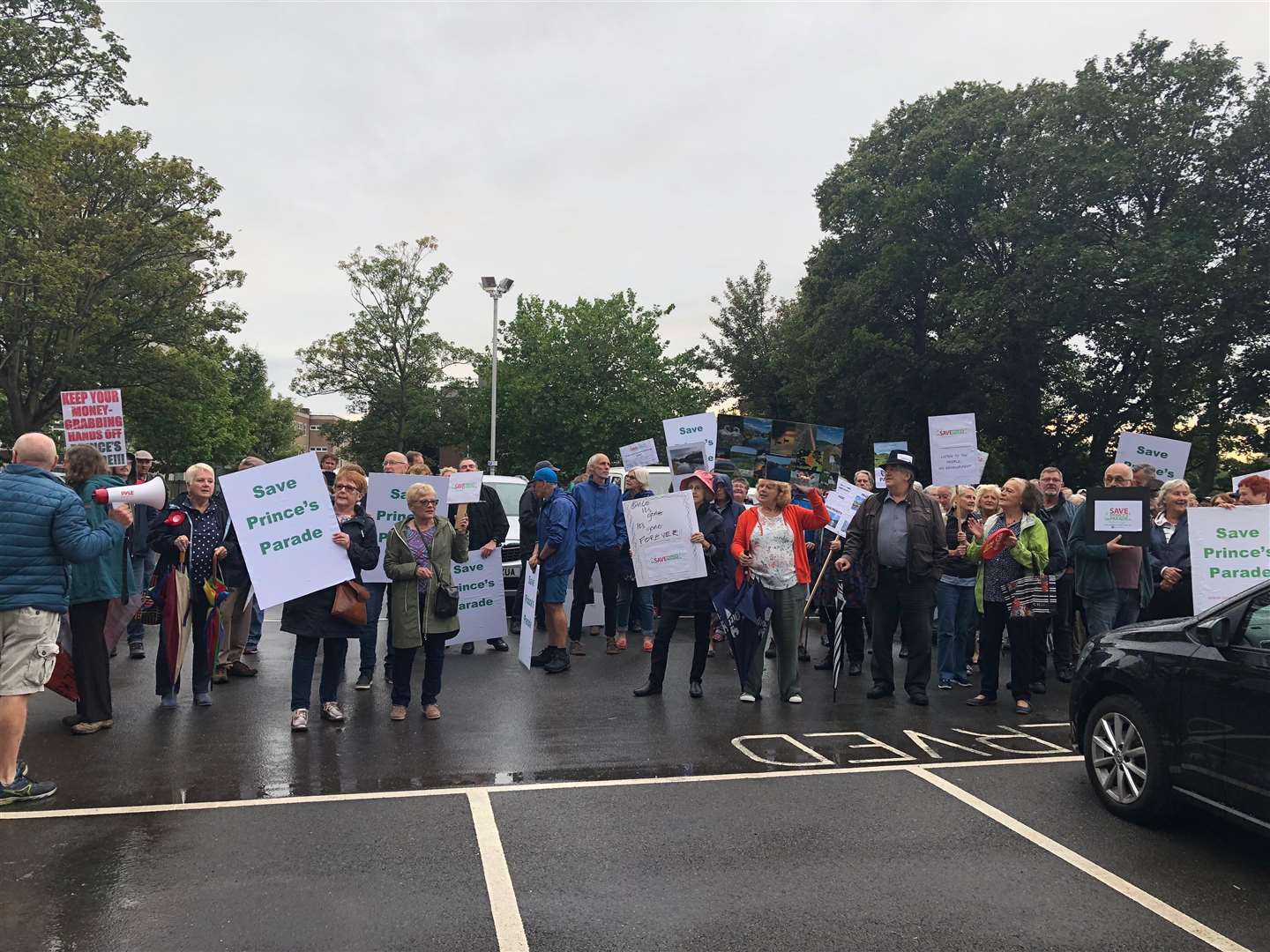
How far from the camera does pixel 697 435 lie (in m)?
12.6

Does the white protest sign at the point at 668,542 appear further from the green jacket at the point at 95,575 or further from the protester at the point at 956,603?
the green jacket at the point at 95,575

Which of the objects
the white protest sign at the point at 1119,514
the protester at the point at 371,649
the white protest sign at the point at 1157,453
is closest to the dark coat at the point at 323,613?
the protester at the point at 371,649

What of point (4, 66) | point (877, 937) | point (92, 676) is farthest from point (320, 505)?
point (4, 66)

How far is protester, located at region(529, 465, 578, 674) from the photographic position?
29.2ft

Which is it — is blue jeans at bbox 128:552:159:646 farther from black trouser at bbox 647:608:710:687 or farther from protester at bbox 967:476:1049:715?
protester at bbox 967:476:1049:715

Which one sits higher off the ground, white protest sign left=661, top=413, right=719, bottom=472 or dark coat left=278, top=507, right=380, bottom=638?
white protest sign left=661, top=413, right=719, bottom=472

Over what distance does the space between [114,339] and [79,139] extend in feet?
19.3

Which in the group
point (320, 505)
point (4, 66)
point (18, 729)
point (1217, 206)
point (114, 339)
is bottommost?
point (18, 729)

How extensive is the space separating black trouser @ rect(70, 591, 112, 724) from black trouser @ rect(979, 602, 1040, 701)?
21.8ft

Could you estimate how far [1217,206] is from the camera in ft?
92.5

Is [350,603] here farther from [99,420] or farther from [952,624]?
[99,420]

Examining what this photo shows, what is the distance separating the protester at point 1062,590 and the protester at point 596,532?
4082mm

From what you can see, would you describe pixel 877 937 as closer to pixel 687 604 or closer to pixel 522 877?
pixel 522 877

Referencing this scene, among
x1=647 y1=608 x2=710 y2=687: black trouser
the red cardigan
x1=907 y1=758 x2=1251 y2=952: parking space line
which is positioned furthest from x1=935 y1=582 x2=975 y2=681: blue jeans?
x1=907 y1=758 x2=1251 y2=952: parking space line
